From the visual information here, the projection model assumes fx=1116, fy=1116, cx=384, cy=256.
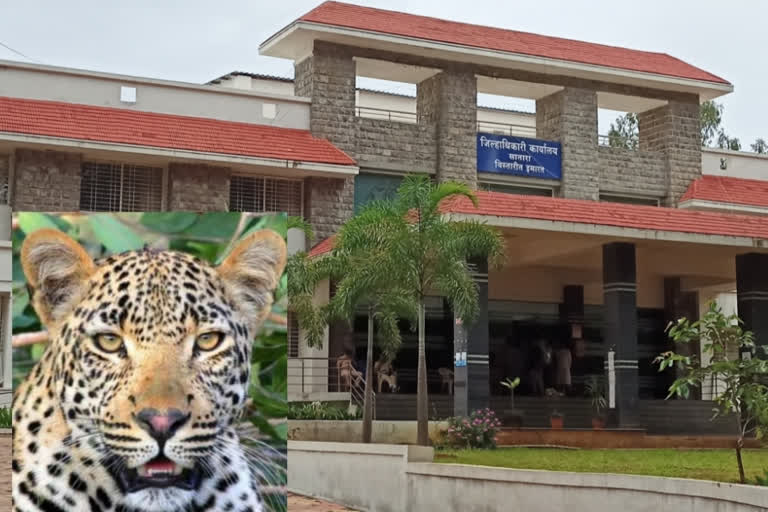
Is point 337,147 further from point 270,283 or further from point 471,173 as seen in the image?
point 270,283

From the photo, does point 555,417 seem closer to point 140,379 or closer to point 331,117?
point 331,117

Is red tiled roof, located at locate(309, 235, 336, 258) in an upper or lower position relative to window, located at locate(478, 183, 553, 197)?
lower

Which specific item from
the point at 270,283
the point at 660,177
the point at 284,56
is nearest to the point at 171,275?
the point at 270,283

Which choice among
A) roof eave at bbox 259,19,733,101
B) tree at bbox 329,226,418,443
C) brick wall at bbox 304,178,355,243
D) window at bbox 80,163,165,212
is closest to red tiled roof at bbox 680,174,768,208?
roof eave at bbox 259,19,733,101

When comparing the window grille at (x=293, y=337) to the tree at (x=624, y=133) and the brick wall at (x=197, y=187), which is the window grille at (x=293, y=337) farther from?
the tree at (x=624, y=133)

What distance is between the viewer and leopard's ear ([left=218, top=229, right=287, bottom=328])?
18.5 feet

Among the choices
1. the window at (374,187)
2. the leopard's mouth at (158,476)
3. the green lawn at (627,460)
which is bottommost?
the green lawn at (627,460)

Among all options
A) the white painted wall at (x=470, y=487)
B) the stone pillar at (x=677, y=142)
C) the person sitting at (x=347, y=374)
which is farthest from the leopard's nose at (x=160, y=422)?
the stone pillar at (x=677, y=142)

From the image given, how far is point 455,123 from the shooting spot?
26344 millimetres

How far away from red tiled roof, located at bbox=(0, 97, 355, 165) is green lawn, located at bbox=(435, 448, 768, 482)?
30.1 feet

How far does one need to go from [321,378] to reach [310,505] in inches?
349

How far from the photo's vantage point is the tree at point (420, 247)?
55.0 feet

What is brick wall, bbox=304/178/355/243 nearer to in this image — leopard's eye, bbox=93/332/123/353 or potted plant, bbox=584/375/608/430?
potted plant, bbox=584/375/608/430

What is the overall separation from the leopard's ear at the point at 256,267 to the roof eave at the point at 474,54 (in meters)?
19.3
